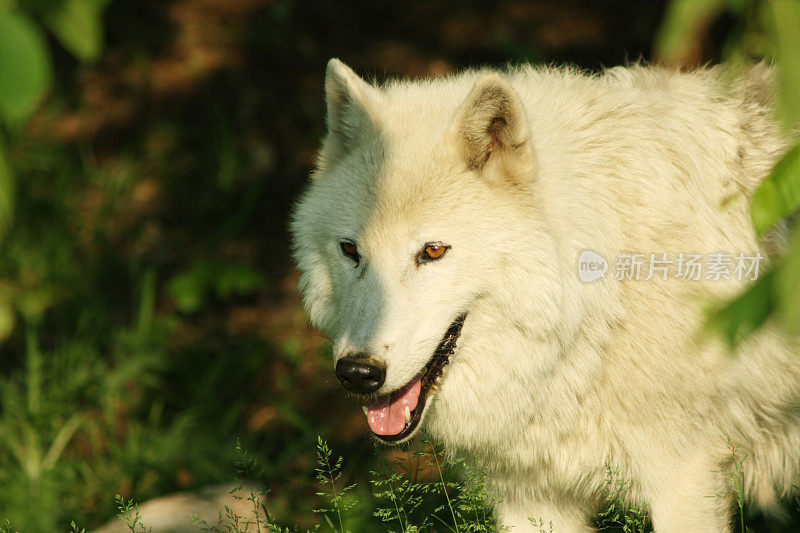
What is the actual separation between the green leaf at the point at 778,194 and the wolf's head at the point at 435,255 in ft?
4.67

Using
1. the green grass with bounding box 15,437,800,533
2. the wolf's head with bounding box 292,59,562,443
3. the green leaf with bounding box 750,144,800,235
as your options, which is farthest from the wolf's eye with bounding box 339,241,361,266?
the green leaf with bounding box 750,144,800,235

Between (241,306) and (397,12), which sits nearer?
(241,306)

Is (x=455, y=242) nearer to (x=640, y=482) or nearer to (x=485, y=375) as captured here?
(x=485, y=375)

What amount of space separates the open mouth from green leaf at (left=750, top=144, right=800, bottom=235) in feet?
5.15

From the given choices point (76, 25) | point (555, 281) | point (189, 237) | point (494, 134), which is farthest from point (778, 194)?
point (189, 237)

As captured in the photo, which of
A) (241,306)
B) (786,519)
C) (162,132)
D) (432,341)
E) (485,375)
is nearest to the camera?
(432,341)

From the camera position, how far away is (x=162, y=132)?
6238 mm

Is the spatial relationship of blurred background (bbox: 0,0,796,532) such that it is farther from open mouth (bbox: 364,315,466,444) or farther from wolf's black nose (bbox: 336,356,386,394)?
wolf's black nose (bbox: 336,356,386,394)

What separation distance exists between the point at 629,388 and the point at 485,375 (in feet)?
1.52

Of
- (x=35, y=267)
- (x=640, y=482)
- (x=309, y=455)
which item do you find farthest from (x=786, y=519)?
(x=35, y=267)

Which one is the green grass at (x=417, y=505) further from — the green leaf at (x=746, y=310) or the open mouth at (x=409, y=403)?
the green leaf at (x=746, y=310)

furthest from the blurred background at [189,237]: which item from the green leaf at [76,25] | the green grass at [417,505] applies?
the green leaf at [76,25]
